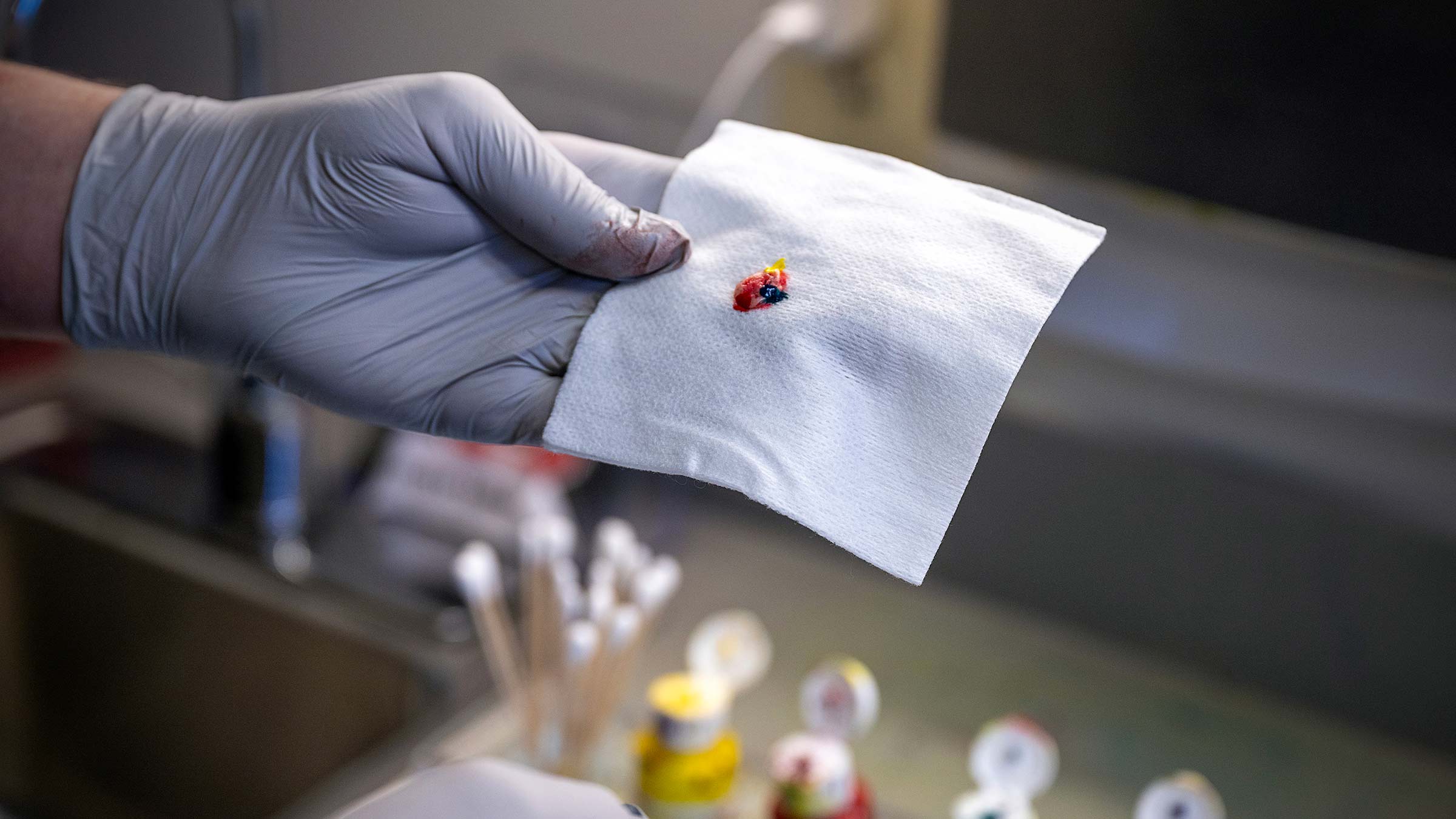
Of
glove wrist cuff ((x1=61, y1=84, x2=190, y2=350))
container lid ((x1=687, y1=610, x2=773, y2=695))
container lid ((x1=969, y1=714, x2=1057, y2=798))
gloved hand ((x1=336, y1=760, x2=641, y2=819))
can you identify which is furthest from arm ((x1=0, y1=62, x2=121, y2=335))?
container lid ((x1=969, y1=714, x2=1057, y2=798))

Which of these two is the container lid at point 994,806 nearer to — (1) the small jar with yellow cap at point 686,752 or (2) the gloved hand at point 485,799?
(1) the small jar with yellow cap at point 686,752

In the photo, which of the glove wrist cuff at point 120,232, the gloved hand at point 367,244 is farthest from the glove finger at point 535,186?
the glove wrist cuff at point 120,232

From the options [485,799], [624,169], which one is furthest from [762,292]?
[485,799]

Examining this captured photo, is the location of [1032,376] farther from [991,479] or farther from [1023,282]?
[1023,282]

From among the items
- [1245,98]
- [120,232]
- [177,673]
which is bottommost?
[177,673]

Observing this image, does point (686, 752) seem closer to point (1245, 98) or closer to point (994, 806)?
point (994, 806)
